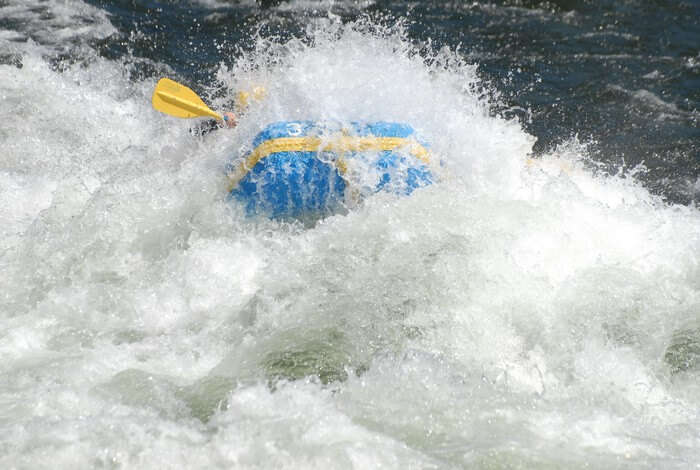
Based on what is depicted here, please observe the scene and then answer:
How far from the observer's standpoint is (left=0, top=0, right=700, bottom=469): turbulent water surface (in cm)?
238

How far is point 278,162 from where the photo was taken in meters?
3.43

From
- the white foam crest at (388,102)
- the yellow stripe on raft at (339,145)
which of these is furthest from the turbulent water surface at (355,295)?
the yellow stripe on raft at (339,145)

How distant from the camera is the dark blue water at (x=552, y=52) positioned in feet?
17.5

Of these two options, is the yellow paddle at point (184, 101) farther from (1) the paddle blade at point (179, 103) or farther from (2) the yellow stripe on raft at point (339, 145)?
(2) the yellow stripe on raft at point (339, 145)

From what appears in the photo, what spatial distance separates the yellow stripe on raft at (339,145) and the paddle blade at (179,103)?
451 mm

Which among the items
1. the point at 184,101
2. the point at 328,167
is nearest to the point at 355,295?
the point at 328,167

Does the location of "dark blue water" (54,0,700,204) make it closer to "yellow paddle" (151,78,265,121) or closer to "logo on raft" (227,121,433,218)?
"yellow paddle" (151,78,265,121)

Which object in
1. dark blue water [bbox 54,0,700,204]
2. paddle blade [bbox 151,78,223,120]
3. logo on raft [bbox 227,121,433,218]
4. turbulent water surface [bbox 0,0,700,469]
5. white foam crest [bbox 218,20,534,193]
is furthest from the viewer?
dark blue water [bbox 54,0,700,204]

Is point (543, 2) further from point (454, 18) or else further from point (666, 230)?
point (666, 230)

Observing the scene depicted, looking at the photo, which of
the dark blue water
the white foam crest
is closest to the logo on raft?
the white foam crest

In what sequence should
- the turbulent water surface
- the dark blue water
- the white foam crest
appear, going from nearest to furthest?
the turbulent water surface, the white foam crest, the dark blue water

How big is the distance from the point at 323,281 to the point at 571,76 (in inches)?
142

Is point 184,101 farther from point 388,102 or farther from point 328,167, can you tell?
point 388,102

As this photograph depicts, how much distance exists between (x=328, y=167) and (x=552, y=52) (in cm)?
357
